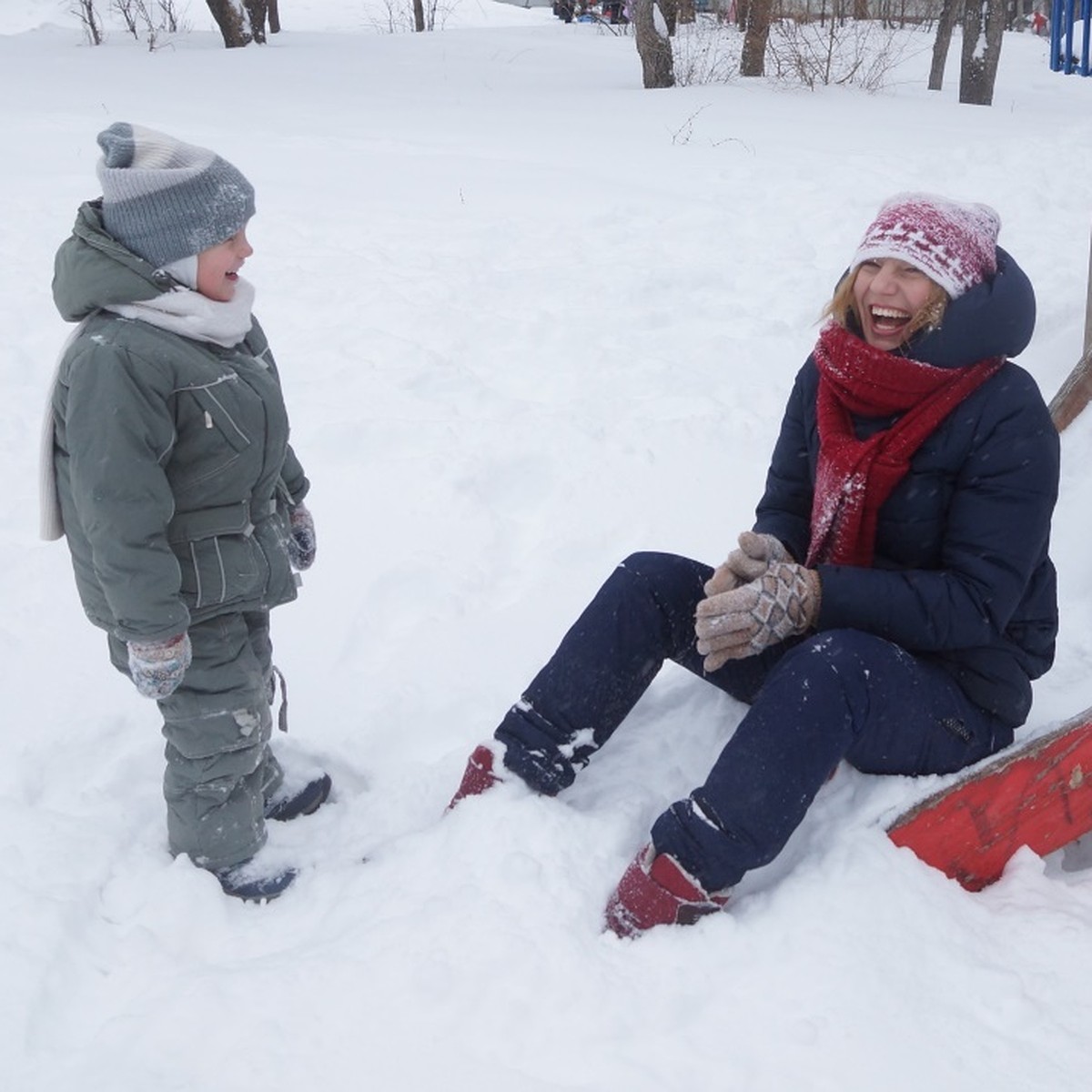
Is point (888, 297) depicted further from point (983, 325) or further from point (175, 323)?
point (175, 323)

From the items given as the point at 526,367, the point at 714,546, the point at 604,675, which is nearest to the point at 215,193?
the point at 604,675

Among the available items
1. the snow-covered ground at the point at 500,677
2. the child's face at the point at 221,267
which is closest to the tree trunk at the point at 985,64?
the snow-covered ground at the point at 500,677

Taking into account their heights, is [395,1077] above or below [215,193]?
below

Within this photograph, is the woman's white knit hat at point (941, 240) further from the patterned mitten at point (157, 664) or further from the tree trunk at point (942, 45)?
the tree trunk at point (942, 45)

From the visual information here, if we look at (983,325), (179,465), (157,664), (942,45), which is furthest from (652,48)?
(157,664)

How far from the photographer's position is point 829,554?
7.51ft

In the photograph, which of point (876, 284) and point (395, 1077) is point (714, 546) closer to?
point (876, 284)

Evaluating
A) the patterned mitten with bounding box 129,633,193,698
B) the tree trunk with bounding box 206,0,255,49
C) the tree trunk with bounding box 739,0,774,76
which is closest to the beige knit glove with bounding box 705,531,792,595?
the patterned mitten with bounding box 129,633,193,698

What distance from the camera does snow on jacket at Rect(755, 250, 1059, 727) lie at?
2.04 m

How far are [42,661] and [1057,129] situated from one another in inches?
299

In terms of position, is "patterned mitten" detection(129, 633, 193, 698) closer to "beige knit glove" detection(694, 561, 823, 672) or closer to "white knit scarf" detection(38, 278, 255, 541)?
"white knit scarf" detection(38, 278, 255, 541)

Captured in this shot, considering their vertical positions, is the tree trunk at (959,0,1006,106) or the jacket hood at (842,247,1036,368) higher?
the jacket hood at (842,247,1036,368)

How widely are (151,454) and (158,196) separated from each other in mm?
456

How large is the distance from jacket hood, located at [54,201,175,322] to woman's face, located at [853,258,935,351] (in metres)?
1.31
